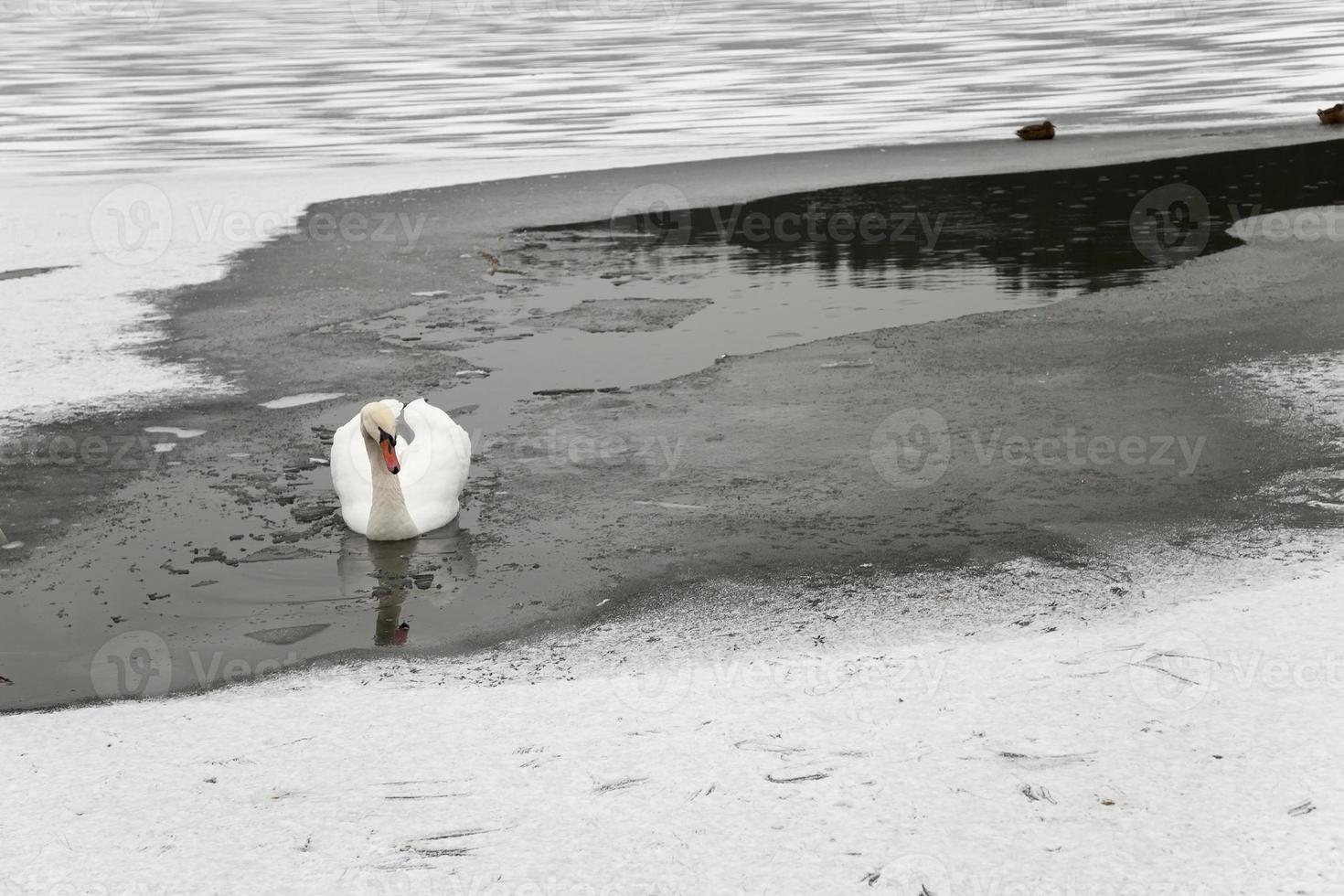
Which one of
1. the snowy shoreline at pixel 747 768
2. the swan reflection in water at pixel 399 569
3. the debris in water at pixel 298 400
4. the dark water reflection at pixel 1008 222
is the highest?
the dark water reflection at pixel 1008 222

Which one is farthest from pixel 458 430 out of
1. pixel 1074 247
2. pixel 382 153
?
pixel 382 153

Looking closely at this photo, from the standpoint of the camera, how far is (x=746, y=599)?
17.0ft

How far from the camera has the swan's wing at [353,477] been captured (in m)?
5.88

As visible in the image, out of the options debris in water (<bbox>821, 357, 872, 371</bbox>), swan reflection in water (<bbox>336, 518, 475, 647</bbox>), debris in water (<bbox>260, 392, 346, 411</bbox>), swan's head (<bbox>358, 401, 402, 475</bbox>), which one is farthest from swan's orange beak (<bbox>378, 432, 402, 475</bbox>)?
debris in water (<bbox>821, 357, 872, 371</bbox>)

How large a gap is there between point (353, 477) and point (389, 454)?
0.23m

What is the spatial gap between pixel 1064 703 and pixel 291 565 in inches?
109

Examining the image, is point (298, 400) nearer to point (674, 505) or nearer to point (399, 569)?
point (399, 569)

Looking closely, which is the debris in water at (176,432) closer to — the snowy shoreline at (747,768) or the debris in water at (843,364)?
the snowy shoreline at (747,768)

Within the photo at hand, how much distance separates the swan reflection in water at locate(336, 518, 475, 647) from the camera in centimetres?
527

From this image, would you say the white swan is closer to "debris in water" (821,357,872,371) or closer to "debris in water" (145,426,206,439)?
"debris in water" (145,426,206,439)

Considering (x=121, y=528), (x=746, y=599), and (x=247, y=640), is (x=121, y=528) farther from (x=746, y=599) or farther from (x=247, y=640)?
(x=746, y=599)

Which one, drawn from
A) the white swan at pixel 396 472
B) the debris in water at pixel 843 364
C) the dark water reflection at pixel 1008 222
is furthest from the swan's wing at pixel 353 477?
the dark water reflection at pixel 1008 222

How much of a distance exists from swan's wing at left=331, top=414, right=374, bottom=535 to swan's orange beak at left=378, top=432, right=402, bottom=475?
0.37ft

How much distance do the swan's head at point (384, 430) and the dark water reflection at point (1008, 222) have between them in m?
4.98
